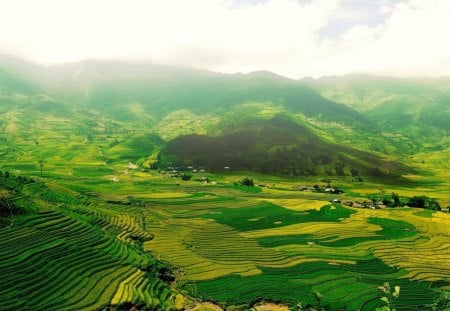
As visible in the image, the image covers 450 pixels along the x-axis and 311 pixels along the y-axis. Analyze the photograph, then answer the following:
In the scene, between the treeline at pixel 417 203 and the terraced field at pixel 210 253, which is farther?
the treeline at pixel 417 203

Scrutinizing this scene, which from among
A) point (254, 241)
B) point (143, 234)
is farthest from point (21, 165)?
point (254, 241)

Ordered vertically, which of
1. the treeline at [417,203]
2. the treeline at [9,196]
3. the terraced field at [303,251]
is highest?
the treeline at [9,196]

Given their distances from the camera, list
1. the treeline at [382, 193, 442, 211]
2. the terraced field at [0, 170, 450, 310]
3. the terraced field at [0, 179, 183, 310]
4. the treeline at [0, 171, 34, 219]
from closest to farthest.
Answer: the terraced field at [0, 179, 183, 310] < the terraced field at [0, 170, 450, 310] < the treeline at [0, 171, 34, 219] < the treeline at [382, 193, 442, 211]

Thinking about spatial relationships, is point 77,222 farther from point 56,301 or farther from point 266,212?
point 266,212

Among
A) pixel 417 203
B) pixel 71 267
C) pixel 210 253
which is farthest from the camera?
pixel 417 203

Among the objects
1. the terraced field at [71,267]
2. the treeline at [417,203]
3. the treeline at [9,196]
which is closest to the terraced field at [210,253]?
the terraced field at [71,267]

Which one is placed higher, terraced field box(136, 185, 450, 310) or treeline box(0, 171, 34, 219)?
treeline box(0, 171, 34, 219)

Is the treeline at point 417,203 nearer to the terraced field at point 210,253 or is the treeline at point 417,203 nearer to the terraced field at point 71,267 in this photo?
the terraced field at point 210,253

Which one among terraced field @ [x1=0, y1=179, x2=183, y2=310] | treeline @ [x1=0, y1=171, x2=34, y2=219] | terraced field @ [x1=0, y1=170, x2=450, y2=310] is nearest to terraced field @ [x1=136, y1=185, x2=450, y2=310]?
terraced field @ [x1=0, y1=170, x2=450, y2=310]

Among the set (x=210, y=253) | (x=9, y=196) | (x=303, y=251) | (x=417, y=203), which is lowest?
(x=210, y=253)

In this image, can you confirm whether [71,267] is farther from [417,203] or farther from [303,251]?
[417,203]

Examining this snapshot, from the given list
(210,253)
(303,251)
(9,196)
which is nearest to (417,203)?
(303,251)

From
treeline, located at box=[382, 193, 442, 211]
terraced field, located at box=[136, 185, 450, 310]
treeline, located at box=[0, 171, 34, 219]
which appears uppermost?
treeline, located at box=[0, 171, 34, 219]

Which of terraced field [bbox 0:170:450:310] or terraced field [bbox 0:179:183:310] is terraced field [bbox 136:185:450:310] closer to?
terraced field [bbox 0:170:450:310]
